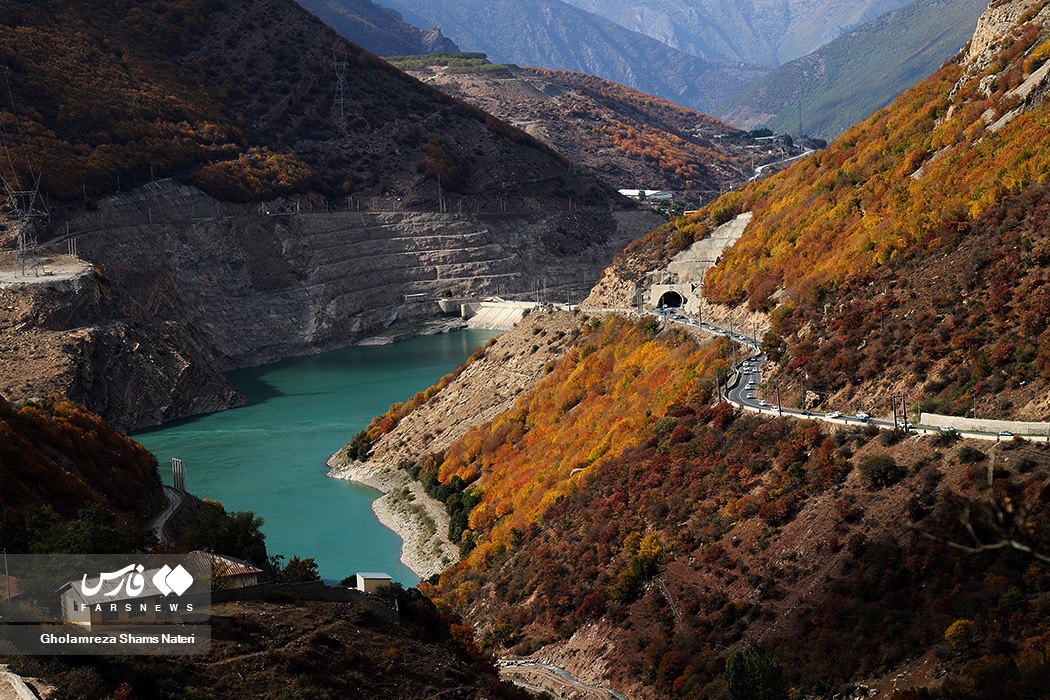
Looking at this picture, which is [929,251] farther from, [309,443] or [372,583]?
[309,443]

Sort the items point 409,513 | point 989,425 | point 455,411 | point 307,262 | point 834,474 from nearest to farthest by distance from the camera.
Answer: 1. point 989,425
2. point 834,474
3. point 409,513
4. point 455,411
5. point 307,262

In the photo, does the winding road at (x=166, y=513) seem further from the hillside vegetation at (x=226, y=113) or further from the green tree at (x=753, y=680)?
the hillside vegetation at (x=226, y=113)

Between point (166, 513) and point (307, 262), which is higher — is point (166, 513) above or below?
below

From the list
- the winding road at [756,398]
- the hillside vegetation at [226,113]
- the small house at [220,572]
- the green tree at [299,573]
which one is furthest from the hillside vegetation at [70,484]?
the hillside vegetation at [226,113]

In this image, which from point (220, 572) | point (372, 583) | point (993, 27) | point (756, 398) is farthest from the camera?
point (993, 27)

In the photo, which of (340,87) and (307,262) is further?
(340,87)

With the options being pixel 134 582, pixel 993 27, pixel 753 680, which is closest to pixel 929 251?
pixel 993 27

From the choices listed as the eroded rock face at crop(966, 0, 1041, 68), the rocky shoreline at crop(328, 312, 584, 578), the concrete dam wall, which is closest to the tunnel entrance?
the rocky shoreline at crop(328, 312, 584, 578)

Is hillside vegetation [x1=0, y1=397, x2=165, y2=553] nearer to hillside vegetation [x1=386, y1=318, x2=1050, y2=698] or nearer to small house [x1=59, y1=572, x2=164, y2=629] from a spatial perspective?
small house [x1=59, y1=572, x2=164, y2=629]
